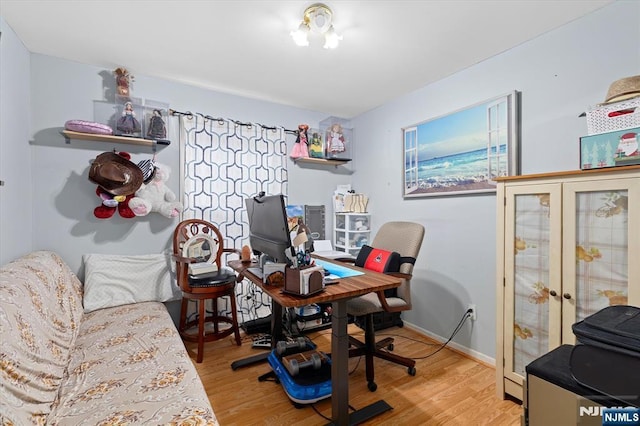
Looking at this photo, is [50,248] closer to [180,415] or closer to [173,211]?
[173,211]

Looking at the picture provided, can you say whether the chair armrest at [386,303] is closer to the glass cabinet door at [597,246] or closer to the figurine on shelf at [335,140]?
the glass cabinet door at [597,246]

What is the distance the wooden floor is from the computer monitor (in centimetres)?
93

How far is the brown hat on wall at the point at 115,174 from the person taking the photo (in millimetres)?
2385

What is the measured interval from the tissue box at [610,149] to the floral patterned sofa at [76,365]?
2.13 meters

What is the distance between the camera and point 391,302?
6.91 ft

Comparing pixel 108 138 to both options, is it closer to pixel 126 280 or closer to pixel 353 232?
pixel 126 280

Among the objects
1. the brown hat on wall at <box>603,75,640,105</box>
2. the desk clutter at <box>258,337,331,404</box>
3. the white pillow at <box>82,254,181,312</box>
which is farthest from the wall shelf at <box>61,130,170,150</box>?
the brown hat on wall at <box>603,75,640,105</box>

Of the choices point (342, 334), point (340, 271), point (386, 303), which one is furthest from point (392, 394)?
point (340, 271)

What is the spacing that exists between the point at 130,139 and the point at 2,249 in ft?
3.75

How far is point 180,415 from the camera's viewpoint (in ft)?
3.61

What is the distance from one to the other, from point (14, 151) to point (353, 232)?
298 centimetres

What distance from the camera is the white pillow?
92.5 inches

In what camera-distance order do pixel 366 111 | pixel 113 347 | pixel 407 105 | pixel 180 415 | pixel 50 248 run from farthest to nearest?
pixel 366 111 < pixel 407 105 < pixel 50 248 < pixel 113 347 < pixel 180 415

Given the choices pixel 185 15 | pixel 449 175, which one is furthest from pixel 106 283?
pixel 449 175
